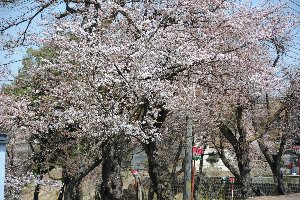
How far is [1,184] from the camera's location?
6645mm

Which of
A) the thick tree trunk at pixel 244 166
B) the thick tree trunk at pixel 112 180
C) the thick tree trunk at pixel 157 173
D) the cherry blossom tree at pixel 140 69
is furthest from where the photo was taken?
the thick tree trunk at pixel 244 166

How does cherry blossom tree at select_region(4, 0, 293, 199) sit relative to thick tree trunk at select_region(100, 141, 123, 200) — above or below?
above

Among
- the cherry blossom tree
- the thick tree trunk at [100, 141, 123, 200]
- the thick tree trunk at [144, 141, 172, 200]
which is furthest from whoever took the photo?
the thick tree trunk at [144, 141, 172, 200]

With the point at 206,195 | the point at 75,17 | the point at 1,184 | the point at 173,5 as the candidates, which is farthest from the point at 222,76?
the point at 206,195

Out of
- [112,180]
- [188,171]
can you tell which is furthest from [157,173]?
[188,171]

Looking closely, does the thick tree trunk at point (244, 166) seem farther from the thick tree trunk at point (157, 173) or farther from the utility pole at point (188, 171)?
the utility pole at point (188, 171)

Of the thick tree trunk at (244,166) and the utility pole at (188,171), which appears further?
the thick tree trunk at (244,166)

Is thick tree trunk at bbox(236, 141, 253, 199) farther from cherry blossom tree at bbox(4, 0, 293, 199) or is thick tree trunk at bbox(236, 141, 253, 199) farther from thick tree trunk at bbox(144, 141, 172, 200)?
thick tree trunk at bbox(144, 141, 172, 200)

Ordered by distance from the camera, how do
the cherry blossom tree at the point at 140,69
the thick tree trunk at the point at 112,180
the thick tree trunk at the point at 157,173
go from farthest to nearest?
the thick tree trunk at the point at 157,173, the thick tree trunk at the point at 112,180, the cherry blossom tree at the point at 140,69

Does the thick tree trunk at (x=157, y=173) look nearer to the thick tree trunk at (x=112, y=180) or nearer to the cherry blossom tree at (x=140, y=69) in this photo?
the cherry blossom tree at (x=140, y=69)

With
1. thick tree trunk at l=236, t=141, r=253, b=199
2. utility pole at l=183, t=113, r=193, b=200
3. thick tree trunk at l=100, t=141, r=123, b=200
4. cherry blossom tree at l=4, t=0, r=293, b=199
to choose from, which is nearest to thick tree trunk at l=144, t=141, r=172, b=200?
cherry blossom tree at l=4, t=0, r=293, b=199

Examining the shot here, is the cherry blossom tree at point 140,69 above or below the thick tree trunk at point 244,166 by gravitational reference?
above

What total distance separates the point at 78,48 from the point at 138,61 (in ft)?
4.60

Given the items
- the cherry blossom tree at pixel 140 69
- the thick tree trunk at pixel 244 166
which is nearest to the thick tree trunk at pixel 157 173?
the cherry blossom tree at pixel 140 69
